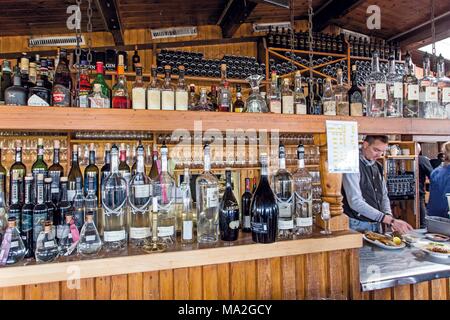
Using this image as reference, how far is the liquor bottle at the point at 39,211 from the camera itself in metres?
0.83

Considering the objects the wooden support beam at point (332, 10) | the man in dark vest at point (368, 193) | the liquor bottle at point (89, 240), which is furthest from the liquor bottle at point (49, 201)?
the wooden support beam at point (332, 10)

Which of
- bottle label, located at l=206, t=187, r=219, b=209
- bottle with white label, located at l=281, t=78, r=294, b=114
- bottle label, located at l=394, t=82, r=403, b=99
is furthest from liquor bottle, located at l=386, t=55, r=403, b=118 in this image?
bottle label, located at l=206, t=187, r=219, b=209

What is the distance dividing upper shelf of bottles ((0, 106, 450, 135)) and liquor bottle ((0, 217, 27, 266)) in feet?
0.89

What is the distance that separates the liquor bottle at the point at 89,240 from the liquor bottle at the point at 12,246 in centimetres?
14

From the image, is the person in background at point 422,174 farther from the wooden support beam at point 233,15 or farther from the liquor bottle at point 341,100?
the liquor bottle at point 341,100

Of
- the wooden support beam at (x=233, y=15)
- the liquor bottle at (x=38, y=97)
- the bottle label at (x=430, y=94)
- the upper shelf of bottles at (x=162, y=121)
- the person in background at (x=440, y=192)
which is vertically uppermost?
the wooden support beam at (x=233, y=15)

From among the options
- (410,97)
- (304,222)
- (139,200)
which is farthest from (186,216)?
(410,97)

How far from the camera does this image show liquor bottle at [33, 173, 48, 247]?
2.71 feet

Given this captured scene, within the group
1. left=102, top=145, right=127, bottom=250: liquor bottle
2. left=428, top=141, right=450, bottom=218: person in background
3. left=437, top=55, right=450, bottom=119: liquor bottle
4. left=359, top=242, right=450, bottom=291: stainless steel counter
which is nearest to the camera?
left=102, top=145, right=127, bottom=250: liquor bottle

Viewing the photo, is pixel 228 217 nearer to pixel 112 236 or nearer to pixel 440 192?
pixel 112 236

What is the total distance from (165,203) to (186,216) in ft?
0.28

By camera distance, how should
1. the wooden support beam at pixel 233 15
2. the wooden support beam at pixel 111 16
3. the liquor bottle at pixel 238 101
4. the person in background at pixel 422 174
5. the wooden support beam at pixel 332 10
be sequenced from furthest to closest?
the person in background at pixel 422 174, the wooden support beam at pixel 332 10, the wooden support beam at pixel 233 15, the wooden support beam at pixel 111 16, the liquor bottle at pixel 238 101

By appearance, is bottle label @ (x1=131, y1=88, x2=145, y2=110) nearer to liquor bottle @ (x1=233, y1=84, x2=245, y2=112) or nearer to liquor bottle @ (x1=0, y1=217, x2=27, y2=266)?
liquor bottle @ (x1=0, y1=217, x2=27, y2=266)

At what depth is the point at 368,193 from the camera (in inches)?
90.7
